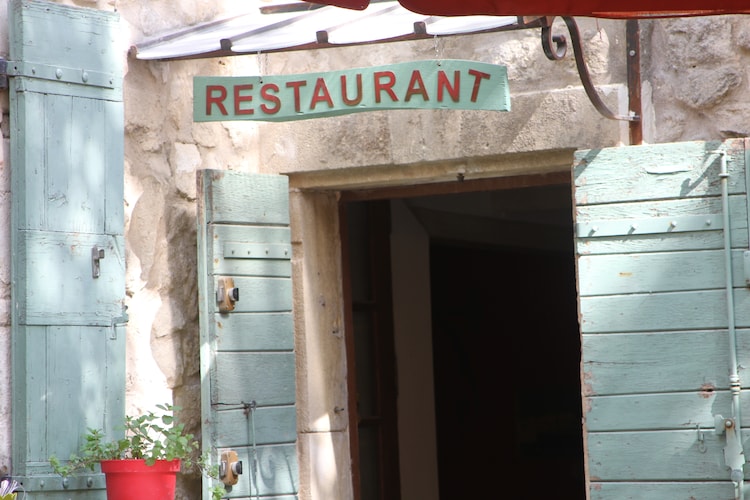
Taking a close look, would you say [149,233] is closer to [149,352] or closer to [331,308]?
[149,352]

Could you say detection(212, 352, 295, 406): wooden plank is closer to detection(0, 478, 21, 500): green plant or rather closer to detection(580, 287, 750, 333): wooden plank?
detection(0, 478, 21, 500): green plant

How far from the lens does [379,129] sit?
4.95 metres

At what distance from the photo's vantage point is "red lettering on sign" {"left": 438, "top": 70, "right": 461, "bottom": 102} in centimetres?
427

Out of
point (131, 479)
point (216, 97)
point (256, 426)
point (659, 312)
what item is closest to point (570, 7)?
point (659, 312)

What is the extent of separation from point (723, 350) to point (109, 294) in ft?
6.84

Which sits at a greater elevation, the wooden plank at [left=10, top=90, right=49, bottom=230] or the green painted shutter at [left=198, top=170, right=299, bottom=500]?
the wooden plank at [left=10, top=90, right=49, bottom=230]

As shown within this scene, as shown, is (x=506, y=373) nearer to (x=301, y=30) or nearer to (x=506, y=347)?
(x=506, y=347)

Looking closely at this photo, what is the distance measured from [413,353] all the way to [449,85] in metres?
2.79

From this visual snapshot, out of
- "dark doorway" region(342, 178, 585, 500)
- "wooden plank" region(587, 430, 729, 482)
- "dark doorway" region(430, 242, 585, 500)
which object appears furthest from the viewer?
"dark doorway" region(430, 242, 585, 500)

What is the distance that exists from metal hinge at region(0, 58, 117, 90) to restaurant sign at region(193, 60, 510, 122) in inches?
13.0

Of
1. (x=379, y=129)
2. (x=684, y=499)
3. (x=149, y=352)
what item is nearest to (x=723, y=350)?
(x=684, y=499)

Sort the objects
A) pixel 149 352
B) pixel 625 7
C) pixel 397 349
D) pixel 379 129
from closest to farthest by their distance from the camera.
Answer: pixel 625 7 → pixel 149 352 → pixel 379 129 → pixel 397 349

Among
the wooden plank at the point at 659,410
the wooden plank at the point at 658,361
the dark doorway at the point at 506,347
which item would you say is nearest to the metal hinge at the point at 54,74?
the wooden plank at the point at 658,361

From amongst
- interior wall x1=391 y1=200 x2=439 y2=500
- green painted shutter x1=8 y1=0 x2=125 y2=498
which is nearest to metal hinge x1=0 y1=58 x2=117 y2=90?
green painted shutter x1=8 y1=0 x2=125 y2=498
